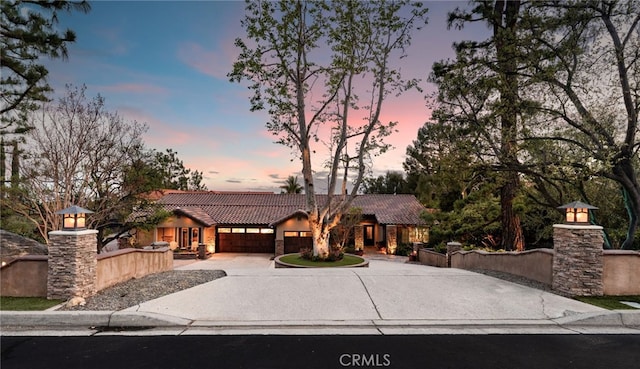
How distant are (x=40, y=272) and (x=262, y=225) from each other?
20.9m

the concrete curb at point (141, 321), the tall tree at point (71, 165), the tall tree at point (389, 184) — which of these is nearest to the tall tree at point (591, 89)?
the concrete curb at point (141, 321)

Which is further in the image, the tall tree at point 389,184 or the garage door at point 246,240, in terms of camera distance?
the tall tree at point 389,184

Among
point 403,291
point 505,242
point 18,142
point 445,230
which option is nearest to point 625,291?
point 403,291

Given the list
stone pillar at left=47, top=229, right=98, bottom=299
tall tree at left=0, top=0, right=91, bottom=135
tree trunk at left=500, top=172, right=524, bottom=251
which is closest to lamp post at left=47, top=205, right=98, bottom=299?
stone pillar at left=47, top=229, right=98, bottom=299

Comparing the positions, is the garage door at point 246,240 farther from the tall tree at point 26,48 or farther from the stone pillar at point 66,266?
the stone pillar at point 66,266

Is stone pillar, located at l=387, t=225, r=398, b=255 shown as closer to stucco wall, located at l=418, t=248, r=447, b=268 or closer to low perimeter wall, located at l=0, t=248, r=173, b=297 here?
Answer: stucco wall, located at l=418, t=248, r=447, b=268

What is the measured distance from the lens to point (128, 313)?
6559mm

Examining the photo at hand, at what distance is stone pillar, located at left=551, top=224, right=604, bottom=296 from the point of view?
26.5ft

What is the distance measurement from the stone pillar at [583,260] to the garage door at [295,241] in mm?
20843

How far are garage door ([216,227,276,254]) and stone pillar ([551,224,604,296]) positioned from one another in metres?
23.2

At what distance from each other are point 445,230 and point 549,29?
12.7 m

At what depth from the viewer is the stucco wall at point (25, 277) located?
25.5ft

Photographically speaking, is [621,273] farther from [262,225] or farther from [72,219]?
[262,225]

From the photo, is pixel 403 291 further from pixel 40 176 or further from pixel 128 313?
pixel 40 176
